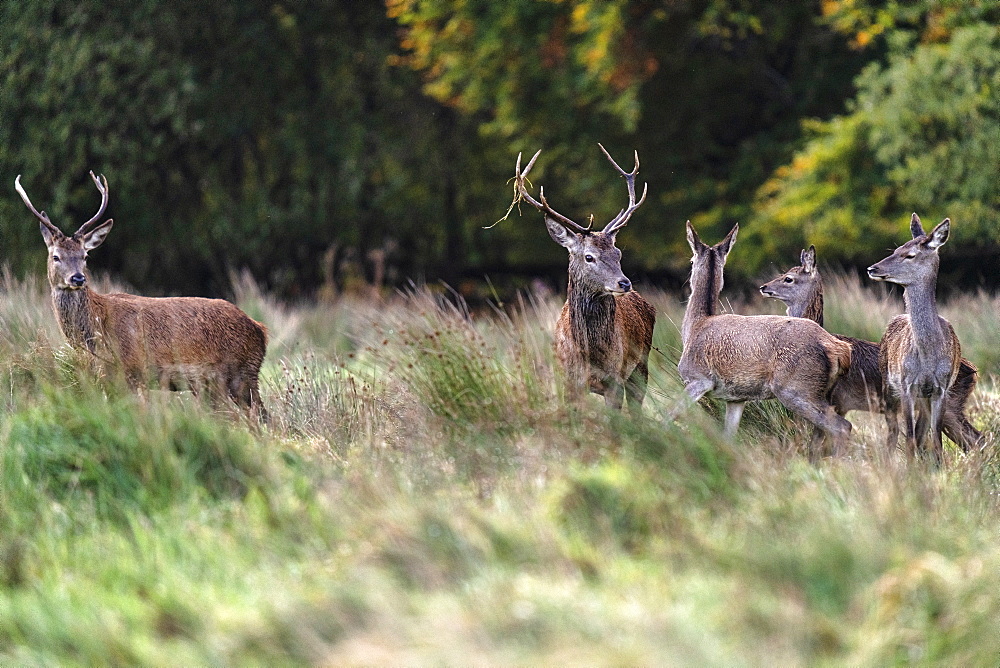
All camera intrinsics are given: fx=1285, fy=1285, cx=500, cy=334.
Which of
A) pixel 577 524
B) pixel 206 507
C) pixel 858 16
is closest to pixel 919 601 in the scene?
pixel 577 524

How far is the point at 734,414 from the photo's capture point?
739 cm

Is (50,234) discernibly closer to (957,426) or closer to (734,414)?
(734,414)

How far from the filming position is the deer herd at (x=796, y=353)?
23.5ft

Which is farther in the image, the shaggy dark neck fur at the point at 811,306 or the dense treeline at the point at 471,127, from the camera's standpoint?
the dense treeline at the point at 471,127

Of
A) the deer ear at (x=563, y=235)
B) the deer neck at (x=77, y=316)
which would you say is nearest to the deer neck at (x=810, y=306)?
the deer ear at (x=563, y=235)

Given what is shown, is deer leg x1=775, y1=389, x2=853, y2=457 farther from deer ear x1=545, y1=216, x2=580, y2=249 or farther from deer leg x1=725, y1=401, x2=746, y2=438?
deer ear x1=545, y1=216, x2=580, y2=249

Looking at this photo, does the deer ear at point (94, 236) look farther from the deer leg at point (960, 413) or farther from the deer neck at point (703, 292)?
the deer leg at point (960, 413)

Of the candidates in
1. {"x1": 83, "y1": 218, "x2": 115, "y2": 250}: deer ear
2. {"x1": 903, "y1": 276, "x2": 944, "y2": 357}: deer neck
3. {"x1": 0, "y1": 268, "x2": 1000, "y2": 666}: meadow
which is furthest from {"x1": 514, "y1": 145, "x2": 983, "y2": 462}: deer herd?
{"x1": 83, "y1": 218, "x2": 115, "y2": 250}: deer ear

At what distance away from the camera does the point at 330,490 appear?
5.58 metres

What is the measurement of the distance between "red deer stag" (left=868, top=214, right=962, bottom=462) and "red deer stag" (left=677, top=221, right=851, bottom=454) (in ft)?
1.19

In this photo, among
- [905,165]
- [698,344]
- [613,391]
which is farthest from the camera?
[905,165]

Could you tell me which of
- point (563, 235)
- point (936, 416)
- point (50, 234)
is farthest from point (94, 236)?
point (936, 416)

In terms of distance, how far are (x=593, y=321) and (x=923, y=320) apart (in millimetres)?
2059

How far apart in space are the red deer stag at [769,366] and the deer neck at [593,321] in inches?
30.5
